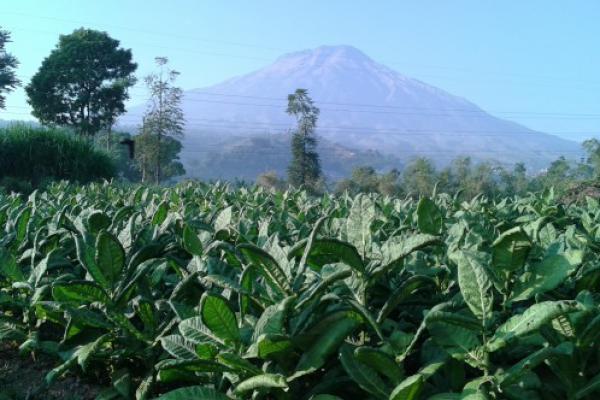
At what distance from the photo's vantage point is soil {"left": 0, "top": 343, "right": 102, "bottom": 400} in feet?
6.38

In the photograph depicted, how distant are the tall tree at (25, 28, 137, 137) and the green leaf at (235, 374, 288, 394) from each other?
5599cm

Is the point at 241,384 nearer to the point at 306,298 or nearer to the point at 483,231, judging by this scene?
the point at 306,298

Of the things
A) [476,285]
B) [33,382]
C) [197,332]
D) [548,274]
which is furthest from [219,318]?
[33,382]

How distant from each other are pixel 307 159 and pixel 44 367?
56.1 meters

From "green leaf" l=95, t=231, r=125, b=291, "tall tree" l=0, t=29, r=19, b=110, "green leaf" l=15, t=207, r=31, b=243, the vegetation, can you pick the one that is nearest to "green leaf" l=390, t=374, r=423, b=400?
the vegetation

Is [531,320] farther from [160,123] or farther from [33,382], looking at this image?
[160,123]

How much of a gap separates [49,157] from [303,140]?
42.7m

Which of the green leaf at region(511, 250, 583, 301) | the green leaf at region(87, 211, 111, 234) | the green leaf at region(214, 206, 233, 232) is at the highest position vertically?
the green leaf at region(511, 250, 583, 301)

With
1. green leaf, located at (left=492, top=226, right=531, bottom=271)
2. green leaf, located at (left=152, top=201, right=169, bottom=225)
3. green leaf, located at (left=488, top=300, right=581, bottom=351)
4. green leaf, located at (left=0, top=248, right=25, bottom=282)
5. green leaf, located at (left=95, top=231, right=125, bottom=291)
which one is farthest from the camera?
green leaf, located at (left=152, top=201, right=169, bottom=225)

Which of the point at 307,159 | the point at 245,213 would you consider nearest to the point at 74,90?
the point at 307,159

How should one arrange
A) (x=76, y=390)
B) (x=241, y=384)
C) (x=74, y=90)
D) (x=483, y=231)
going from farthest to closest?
1. (x=74, y=90)
2. (x=483, y=231)
3. (x=76, y=390)
4. (x=241, y=384)

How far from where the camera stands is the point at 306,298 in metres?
1.39

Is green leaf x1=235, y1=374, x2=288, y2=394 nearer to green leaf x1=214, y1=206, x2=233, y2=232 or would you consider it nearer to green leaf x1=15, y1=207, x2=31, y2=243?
green leaf x1=214, y1=206, x2=233, y2=232

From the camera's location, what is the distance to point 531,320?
3.93ft
